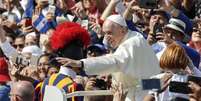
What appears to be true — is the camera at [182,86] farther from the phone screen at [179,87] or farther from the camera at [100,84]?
the camera at [100,84]

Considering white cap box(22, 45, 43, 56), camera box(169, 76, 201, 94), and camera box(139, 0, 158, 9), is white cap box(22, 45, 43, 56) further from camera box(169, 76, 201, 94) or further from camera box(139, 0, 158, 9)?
camera box(169, 76, 201, 94)

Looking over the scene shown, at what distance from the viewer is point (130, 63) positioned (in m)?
8.43

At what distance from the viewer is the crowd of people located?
755 cm

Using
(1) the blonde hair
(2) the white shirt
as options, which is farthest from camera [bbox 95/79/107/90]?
(1) the blonde hair

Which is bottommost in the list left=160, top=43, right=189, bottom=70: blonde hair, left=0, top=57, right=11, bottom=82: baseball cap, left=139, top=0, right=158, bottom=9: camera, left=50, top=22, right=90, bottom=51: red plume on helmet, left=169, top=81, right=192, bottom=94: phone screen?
left=169, top=81, right=192, bottom=94: phone screen

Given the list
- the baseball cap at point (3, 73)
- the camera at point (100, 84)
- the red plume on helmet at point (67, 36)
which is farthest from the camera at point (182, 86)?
the baseball cap at point (3, 73)

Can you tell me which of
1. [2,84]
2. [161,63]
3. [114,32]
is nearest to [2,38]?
[2,84]

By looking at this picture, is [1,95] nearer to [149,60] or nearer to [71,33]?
[71,33]

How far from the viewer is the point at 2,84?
30.8 feet

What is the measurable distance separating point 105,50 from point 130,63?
2582mm

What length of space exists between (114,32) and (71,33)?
45 cm

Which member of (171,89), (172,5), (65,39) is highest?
(172,5)

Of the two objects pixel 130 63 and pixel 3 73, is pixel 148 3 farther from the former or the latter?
pixel 130 63

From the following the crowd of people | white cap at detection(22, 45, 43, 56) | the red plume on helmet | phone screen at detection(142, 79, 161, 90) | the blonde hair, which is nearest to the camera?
phone screen at detection(142, 79, 161, 90)
